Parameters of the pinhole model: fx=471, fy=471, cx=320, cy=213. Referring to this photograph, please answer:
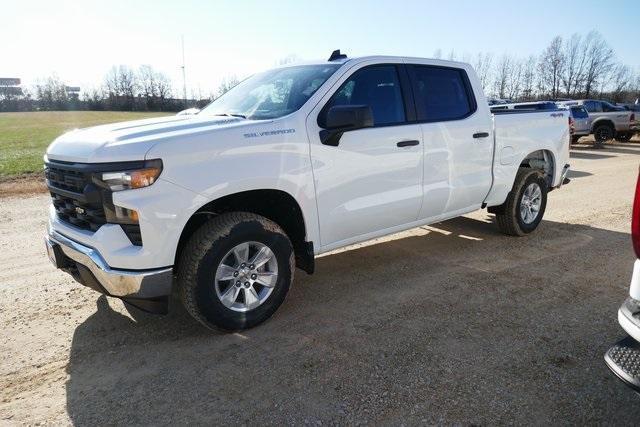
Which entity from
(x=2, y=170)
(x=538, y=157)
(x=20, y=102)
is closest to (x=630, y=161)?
(x=538, y=157)

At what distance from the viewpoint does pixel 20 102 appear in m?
77.4

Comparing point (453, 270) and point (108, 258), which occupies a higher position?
point (108, 258)

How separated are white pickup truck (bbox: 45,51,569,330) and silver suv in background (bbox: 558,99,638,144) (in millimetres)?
18407

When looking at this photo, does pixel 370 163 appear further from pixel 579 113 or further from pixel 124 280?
pixel 579 113

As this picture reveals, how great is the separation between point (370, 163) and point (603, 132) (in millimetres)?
20757

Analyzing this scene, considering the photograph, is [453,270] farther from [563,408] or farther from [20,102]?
[20,102]

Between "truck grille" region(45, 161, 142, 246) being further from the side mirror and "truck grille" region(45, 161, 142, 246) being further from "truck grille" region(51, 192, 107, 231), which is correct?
the side mirror

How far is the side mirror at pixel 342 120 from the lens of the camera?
3.59 m

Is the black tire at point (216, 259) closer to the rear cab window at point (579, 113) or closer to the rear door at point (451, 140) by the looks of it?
the rear door at point (451, 140)

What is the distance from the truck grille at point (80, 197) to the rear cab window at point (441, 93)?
2816mm

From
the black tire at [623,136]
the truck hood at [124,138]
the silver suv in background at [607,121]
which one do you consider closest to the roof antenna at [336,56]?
the truck hood at [124,138]

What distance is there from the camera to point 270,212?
3910 millimetres

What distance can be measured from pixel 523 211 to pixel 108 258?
15.8ft

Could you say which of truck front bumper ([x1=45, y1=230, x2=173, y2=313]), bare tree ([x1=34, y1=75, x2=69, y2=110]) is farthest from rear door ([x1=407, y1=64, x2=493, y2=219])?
bare tree ([x1=34, y1=75, x2=69, y2=110])
